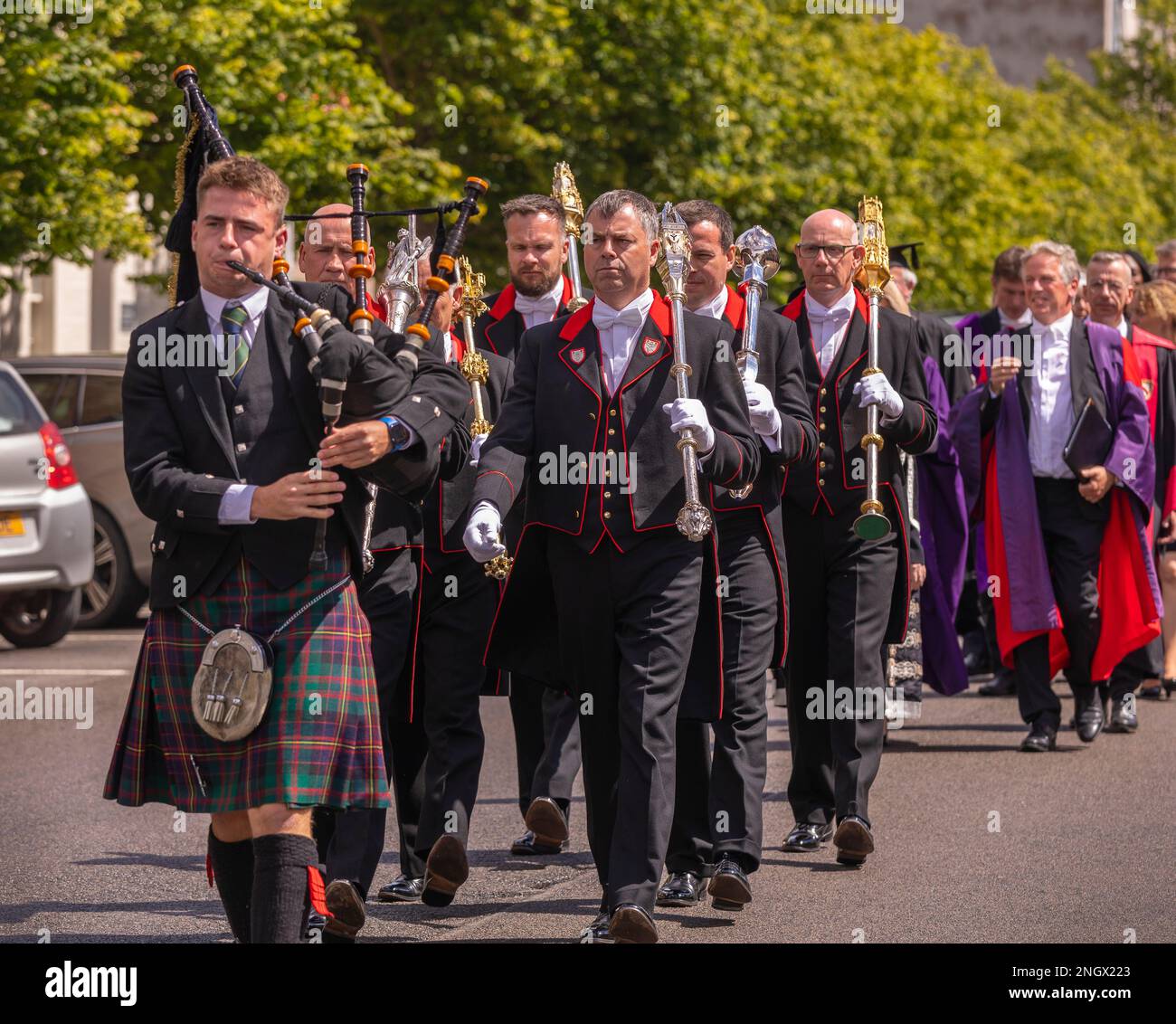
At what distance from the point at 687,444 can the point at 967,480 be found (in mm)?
5113

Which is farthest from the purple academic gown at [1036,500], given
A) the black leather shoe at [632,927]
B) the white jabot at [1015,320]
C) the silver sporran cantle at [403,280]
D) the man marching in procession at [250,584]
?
the man marching in procession at [250,584]

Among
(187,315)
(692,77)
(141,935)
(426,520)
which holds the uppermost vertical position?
(692,77)

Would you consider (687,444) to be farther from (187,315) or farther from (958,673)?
(958,673)

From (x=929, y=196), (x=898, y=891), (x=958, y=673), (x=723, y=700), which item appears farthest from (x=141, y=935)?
(x=929, y=196)

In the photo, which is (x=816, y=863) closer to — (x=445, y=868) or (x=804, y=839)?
(x=804, y=839)

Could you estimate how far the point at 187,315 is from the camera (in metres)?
5.68

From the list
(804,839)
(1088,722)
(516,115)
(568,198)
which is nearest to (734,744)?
(804,839)

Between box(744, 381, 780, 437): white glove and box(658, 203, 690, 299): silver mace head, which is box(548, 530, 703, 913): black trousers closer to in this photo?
box(744, 381, 780, 437): white glove

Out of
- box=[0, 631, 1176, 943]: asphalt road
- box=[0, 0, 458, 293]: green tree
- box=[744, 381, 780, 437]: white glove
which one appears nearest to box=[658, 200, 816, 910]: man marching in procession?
box=[744, 381, 780, 437]: white glove

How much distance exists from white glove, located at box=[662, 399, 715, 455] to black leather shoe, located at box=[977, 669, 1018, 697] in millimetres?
7345

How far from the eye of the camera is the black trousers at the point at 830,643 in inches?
328
